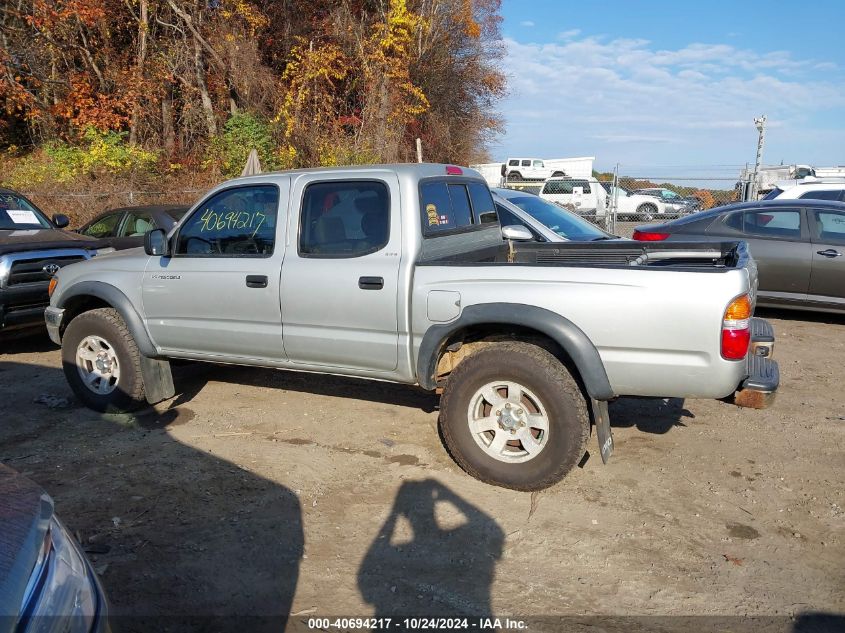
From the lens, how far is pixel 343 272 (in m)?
4.41

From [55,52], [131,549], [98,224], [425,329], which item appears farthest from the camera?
[55,52]

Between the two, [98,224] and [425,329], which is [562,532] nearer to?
[425,329]

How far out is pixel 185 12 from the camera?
2045 centimetres

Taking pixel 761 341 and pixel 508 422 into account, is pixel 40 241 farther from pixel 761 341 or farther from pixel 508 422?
pixel 761 341

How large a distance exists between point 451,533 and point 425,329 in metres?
1.23

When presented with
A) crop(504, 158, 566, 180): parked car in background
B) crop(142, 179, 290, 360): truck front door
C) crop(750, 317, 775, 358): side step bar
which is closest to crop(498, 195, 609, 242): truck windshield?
crop(750, 317, 775, 358): side step bar

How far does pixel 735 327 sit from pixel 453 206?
2178mm

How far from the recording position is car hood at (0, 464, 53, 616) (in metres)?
1.72

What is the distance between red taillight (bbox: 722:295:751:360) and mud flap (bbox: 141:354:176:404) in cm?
419

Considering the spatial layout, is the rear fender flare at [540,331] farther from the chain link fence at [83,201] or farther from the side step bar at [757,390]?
the chain link fence at [83,201]

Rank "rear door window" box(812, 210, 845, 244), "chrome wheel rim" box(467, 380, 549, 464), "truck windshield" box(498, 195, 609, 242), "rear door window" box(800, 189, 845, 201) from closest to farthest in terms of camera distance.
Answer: "chrome wheel rim" box(467, 380, 549, 464) < "truck windshield" box(498, 195, 609, 242) < "rear door window" box(812, 210, 845, 244) < "rear door window" box(800, 189, 845, 201)

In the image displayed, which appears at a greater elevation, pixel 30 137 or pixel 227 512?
pixel 30 137

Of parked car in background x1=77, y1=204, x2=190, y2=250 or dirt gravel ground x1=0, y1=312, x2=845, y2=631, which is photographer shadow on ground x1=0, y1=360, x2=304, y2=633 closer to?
dirt gravel ground x1=0, y1=312, x2=845, y2=631

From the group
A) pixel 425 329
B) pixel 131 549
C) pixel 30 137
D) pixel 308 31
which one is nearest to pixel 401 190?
pixel 425 329
